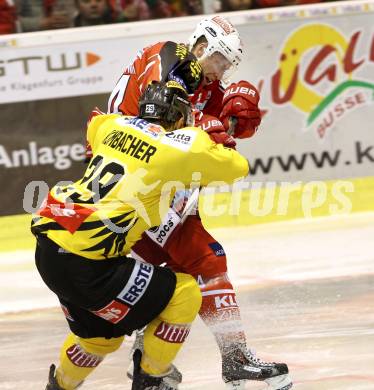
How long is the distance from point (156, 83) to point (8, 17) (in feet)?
15.1

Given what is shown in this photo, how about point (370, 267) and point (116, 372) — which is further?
point (370, 267)

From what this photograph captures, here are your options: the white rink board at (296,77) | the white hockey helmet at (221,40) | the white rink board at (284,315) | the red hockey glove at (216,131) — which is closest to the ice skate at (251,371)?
the white rink board at (284,315)

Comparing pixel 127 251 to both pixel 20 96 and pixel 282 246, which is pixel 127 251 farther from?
pixel 20 96

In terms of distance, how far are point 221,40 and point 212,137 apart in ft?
2.53

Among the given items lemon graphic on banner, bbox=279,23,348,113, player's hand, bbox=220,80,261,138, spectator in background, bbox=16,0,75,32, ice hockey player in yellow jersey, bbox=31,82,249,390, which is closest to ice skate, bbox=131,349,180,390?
ice hockey player in yellow jersey, bbox=31,82,249,390

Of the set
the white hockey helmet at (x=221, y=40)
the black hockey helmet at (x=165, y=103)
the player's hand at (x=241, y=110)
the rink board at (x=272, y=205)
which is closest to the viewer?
the black hockey helmet at (x=165, y=103)

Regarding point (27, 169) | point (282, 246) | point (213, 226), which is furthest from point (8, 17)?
point (282, 246)

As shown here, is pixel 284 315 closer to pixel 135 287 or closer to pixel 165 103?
pixel 135 287

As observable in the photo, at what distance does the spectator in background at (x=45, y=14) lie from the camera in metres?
9.03

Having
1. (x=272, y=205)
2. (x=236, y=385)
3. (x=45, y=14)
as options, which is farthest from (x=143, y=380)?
(x=45, y=14)

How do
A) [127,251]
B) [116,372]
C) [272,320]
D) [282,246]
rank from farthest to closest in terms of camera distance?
[282,246] → [272,320] → [116,372] → [127,251]

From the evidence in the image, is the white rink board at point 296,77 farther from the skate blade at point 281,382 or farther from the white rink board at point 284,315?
the skate blade at point 281,382

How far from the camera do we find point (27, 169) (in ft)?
29.0

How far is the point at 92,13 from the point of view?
29.5 ft
